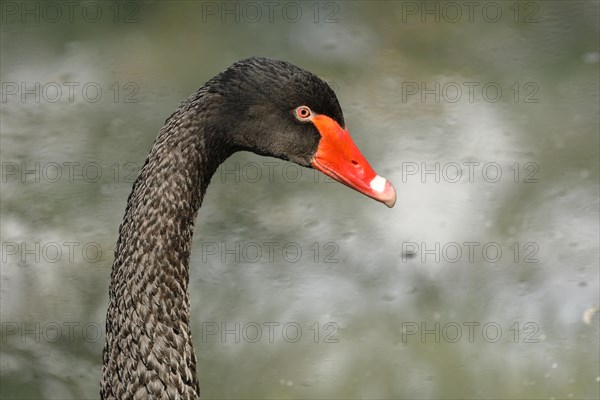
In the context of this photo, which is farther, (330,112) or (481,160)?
(481,160)

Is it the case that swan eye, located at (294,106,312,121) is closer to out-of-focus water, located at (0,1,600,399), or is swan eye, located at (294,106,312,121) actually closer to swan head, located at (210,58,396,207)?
swan head, located at (210,58,396,207)

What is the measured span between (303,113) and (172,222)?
0.39 meters

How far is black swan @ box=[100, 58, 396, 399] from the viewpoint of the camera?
6.81 feet

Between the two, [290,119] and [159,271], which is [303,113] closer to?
[290,119]

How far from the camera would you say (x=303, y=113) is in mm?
2254

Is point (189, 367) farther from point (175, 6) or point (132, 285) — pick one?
point (175, 6)

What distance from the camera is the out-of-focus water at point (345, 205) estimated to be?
3301 mm

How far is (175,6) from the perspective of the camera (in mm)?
4672

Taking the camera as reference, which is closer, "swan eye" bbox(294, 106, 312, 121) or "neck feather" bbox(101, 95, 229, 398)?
"neck feather" bbox(101, 95, 229, 398)

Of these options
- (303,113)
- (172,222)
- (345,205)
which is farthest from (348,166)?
(345,205)

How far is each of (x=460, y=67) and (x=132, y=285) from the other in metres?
2.61

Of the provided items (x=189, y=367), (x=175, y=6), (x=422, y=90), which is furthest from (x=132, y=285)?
(x=175, y=6)

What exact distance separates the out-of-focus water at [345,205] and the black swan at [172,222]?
110 cm

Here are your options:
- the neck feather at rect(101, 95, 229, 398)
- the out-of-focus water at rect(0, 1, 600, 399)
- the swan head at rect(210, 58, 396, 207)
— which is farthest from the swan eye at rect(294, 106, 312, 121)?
the out-of-focus water at rect(0, 1, 600, 399)
